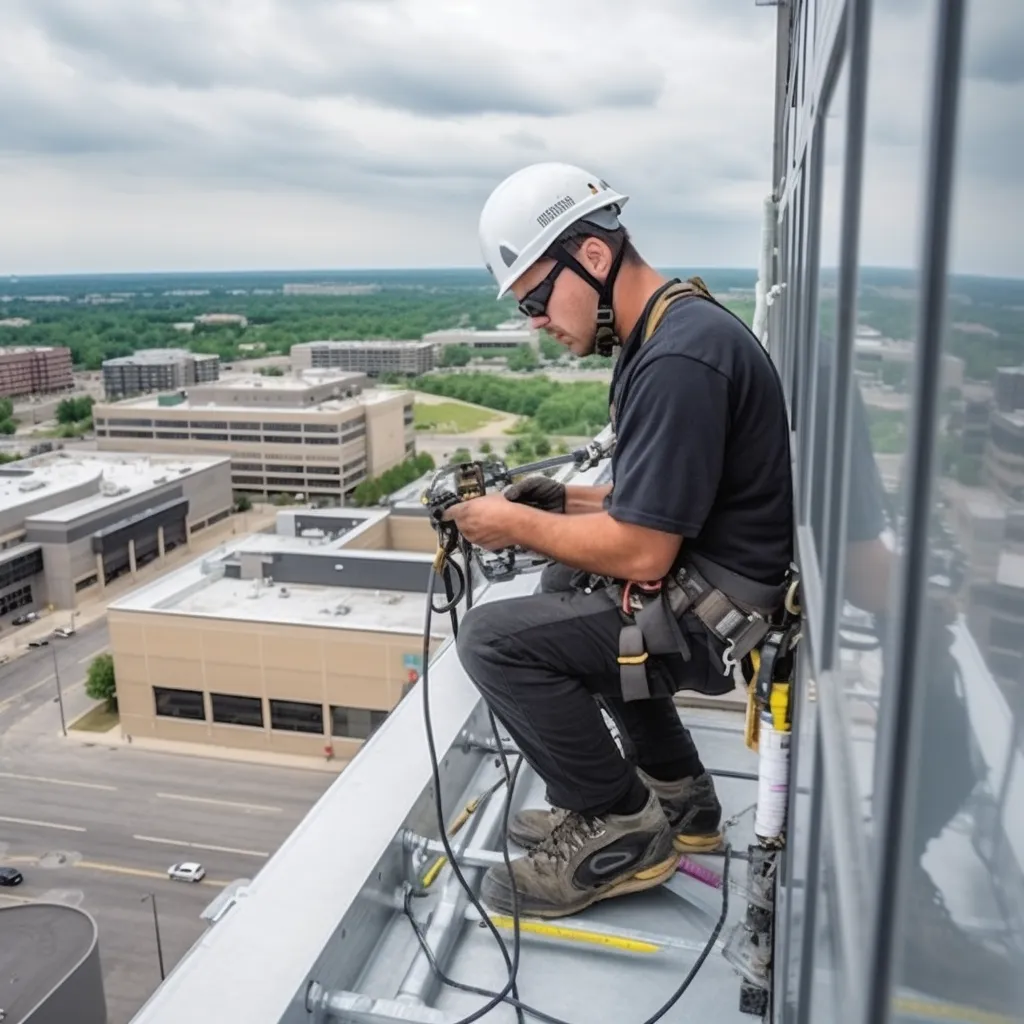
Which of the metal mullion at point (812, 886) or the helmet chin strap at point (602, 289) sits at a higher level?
the helmet chin strap at point (602, 289)

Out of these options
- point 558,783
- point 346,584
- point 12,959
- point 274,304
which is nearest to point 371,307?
point 274,304

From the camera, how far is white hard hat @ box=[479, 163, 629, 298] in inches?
64.8

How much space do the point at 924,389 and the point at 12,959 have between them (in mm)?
9509

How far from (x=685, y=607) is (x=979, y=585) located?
1176mm

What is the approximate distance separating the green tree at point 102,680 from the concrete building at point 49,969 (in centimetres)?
578

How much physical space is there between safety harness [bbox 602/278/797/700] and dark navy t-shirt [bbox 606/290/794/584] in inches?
1.0

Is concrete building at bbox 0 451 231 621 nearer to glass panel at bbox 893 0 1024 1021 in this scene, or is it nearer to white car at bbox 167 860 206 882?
white car at bbox 167 860 206 882

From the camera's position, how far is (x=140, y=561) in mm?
21406

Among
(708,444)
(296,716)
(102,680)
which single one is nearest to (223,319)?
(102,680)

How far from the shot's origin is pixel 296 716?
530 inches

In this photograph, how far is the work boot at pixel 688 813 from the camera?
1933 millimetres

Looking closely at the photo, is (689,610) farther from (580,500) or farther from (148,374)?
(148,374)

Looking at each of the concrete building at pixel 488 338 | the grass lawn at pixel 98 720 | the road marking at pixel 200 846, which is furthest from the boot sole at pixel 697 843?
the concrete building at pixel 488 338

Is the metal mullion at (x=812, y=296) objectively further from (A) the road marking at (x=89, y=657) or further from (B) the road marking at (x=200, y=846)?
(A) the road marking at (x=89, y=657)
